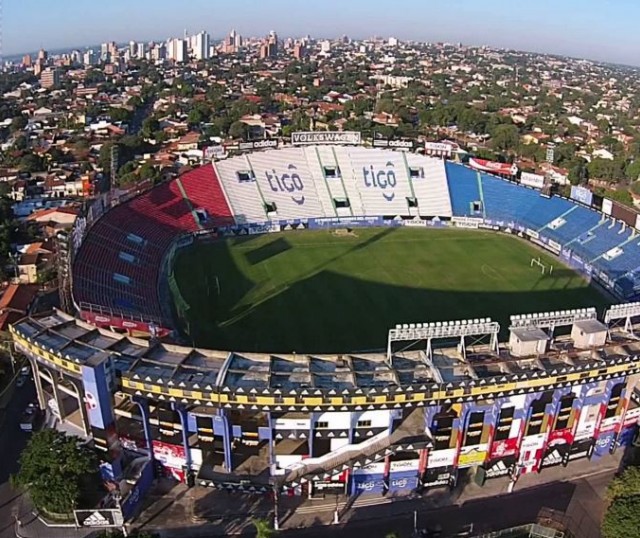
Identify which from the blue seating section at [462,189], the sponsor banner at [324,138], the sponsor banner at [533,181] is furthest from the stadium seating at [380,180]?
the sponsor banner at [533,181]

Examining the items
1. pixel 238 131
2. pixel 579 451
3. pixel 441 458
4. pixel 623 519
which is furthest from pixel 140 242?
pixel 238 131

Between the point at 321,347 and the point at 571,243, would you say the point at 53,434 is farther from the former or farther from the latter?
the point at 571,243

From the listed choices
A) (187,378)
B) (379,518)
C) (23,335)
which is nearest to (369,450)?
(379,518)

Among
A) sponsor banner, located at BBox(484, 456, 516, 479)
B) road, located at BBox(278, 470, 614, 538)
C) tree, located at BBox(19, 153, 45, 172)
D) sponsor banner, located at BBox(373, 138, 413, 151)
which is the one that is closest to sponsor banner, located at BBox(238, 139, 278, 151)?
sponsor banner, located at BBox(373, 138, 413, 151)

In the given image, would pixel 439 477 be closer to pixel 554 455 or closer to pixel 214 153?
pixel 554 455

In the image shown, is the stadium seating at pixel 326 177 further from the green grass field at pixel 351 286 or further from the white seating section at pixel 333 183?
the green grass field at pixel 351 286

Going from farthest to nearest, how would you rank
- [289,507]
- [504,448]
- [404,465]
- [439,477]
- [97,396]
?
1. [504,448]
2. [439,477]
3. [404,465]
4. [289,507]
5. [97,396]
